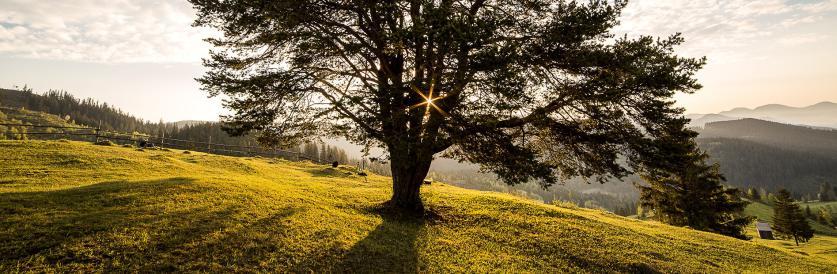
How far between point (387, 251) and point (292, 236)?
106 inches

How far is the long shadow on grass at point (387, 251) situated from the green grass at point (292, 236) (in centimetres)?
4

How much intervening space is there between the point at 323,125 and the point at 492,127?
7.00 metres

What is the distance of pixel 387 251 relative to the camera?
10719mm

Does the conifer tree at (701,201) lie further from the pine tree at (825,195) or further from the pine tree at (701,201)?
the pine tree at (825,195)

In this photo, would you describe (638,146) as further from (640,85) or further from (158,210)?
(158,210)

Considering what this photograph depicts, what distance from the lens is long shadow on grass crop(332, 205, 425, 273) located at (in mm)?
9367

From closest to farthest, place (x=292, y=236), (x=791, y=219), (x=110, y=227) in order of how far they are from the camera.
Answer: (x=110, y=227), (x=292, y=236), (x=791, y=219)

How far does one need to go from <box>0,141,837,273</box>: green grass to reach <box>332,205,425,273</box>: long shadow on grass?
1.7 inches

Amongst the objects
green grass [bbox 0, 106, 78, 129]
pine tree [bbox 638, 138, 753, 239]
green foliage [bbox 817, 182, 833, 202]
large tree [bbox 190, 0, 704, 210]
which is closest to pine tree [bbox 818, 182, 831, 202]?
green foliage [bbox 817, 182, 833, 202]

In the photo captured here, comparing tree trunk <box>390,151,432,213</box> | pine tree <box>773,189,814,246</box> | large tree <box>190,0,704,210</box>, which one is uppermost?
large tree <box>190,0,704,210</box>

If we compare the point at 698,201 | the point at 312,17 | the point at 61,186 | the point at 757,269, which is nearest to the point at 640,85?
the point at 757,269

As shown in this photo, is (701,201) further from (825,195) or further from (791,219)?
(825,195)

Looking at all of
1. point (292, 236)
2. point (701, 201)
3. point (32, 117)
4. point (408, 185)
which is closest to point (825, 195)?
point (701, 201)

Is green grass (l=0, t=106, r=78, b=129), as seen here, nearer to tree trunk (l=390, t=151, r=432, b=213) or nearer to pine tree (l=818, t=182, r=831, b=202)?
tree trunk (l=390, t=151, r=432, b=213)
